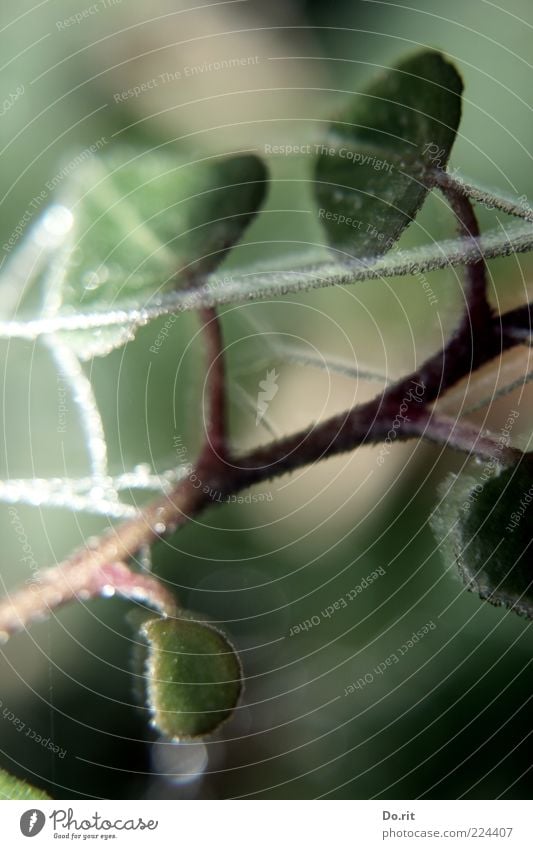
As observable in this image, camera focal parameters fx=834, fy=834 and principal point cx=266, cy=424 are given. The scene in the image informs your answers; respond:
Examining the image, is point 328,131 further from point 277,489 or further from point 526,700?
point 526,700

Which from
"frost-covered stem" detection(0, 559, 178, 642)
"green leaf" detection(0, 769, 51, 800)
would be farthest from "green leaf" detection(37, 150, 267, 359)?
"green leaf" detection(0, 769, 51, 800)

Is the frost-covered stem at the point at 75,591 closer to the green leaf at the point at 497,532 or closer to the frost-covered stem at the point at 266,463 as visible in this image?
the frost-covered stem at the point at 266,463

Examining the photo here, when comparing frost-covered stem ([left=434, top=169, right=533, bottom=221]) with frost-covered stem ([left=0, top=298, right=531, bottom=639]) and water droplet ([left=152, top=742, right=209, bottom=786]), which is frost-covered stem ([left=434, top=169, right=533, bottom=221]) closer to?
frost-covered stem ([left=0, top=298, right=531, bottom=639])

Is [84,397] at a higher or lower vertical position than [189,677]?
higher

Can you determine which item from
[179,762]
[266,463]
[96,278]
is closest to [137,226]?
[96,278]

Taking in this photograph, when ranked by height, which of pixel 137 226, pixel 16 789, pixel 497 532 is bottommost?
pixel 16 789

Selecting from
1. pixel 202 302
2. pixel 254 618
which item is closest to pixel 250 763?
pixel 254 618

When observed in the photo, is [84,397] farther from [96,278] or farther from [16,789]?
[16,789]
